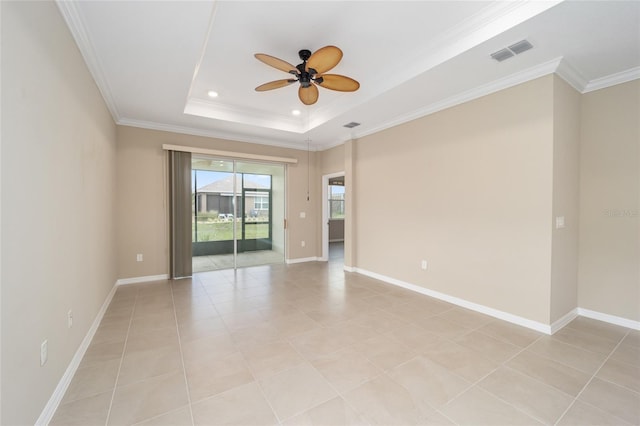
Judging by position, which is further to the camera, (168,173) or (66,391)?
(168,173)

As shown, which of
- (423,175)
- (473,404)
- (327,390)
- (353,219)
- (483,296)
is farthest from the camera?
(353,219)

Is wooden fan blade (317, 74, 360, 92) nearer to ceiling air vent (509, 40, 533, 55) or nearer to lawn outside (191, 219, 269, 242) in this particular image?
ceiling air vent (509, 40, 533, 55)

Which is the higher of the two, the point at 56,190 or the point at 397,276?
the point at 56,190

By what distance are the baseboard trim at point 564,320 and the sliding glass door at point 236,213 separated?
4936 mm

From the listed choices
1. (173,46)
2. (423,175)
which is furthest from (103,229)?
(423,175)

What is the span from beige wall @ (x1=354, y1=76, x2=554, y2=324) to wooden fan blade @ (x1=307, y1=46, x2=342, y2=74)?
6.87 ft

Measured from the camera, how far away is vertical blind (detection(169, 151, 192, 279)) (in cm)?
489

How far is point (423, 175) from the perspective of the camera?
13.5 feet

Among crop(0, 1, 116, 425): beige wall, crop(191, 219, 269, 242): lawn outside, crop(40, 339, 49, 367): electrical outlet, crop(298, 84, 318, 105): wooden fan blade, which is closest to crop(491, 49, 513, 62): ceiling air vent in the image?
crop(298, 84, 318, 105): wooden fan blade

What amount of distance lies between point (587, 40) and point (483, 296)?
279 cm

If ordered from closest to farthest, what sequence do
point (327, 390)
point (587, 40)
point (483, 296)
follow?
point (327, 390)
point (587, 40)
point (483, 296)

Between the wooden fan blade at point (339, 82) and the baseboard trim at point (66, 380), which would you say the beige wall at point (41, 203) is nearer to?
the baseboard trim at point (66, 380)

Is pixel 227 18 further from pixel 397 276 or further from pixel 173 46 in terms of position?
pixel 397 276

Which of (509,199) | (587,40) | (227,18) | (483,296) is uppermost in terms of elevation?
(227,18)
